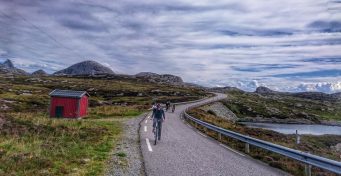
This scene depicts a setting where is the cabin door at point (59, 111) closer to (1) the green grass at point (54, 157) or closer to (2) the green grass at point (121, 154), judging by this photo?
(1) the green grass at point (54, 157)

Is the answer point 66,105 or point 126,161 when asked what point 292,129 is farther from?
point 126,161

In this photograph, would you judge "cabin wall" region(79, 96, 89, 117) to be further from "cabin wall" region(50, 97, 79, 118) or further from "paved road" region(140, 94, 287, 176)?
"paved road" region(140, 94, 287, 176)

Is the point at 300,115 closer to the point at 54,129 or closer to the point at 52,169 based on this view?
the point at 54,129

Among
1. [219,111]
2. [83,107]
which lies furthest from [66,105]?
[219,111]

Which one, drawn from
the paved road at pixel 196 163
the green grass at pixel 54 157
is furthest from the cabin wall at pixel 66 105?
the paved road at pixel 196 163

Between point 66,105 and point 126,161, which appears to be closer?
point 126,161

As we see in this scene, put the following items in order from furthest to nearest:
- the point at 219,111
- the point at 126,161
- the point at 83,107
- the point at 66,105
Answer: the point at 219,111, the point at 83,107, the point at 66,105, the point at 126,161

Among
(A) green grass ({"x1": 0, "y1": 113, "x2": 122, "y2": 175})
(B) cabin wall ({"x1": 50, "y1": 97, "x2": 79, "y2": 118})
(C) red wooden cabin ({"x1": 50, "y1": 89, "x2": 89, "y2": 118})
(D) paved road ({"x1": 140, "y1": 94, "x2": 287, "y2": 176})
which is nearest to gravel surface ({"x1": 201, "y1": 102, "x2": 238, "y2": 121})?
(C) red wooden cabin ({"x1": 50, "y1": 89, "x2": 89, "y2": 118})

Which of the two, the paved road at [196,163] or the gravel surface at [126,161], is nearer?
the gravel surface at [126,161]

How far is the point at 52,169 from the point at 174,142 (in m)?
9.57

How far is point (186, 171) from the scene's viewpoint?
11344 millimetres

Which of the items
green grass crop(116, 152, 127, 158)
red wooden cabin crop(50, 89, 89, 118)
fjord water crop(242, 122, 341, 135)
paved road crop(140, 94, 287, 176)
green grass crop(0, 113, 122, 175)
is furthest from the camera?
fjord water crop(242, 122, 341, 135)

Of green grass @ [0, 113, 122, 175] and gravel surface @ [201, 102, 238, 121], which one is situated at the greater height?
green grass @ [0, 113, 122, 175]

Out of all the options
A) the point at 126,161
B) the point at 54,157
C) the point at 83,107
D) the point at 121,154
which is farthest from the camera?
the point at 83,107
